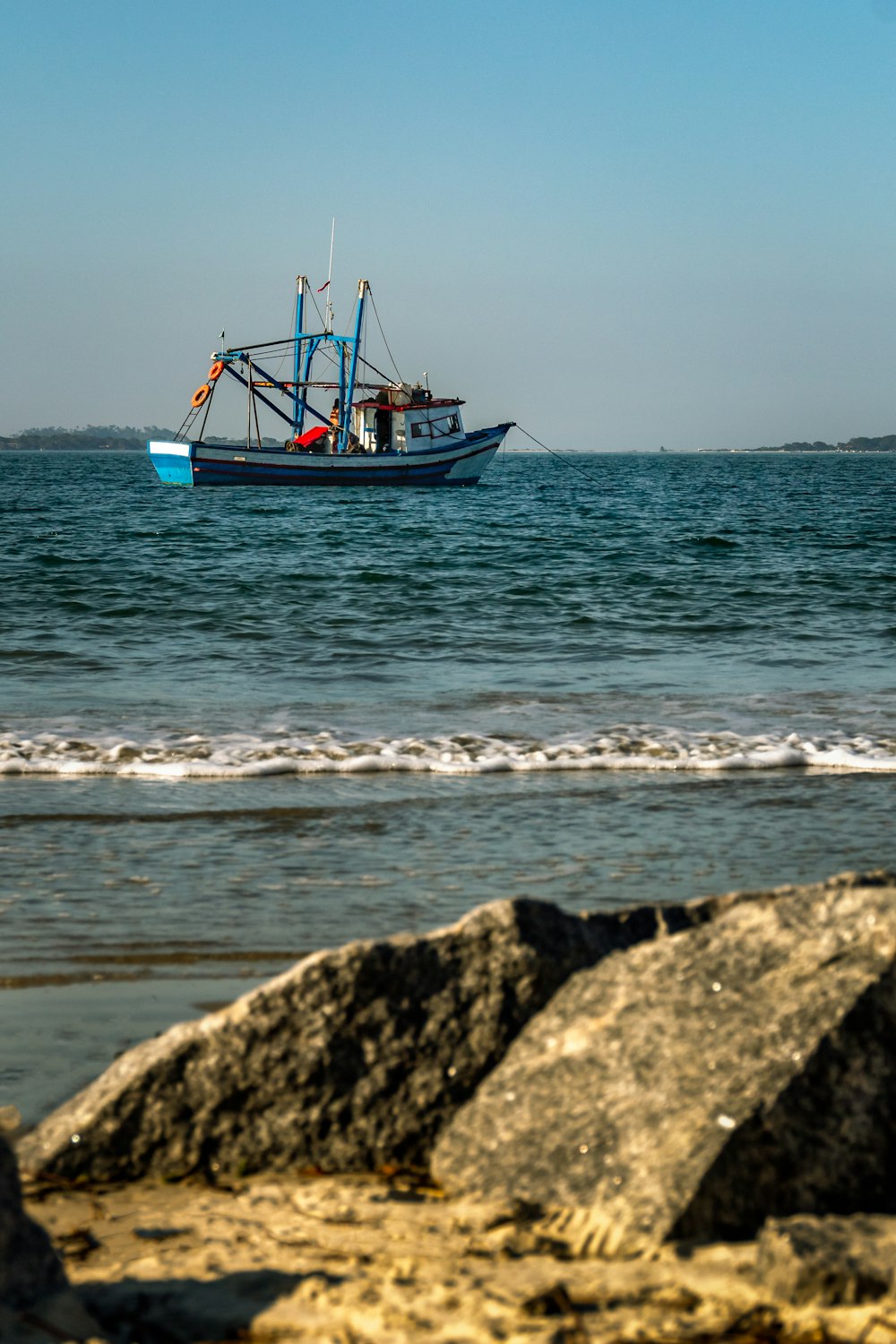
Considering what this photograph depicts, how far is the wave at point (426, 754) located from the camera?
219 inches

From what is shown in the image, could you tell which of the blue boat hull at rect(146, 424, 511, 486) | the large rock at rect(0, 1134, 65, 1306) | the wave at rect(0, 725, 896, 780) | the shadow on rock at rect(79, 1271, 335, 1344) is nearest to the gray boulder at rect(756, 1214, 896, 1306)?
the shadow on rock at rect(79, 1271, 335, 1344)

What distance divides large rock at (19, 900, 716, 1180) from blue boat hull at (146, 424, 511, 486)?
37659 millimetres

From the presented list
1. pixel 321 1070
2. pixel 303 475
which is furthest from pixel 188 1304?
pixel 303 475

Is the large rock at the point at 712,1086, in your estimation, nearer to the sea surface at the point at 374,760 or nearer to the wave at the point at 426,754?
the sea surface at the point at 374,760

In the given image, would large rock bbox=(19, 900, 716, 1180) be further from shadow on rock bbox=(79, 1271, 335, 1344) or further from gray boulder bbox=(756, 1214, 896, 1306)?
gray boulder bbox=(756, 1214, 896, 1306)

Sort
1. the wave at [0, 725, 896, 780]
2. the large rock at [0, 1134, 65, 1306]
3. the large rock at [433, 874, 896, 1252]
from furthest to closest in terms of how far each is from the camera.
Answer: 1. the wave at [0, 725, 896, 780]
2. the large rock at [433, 874, 896, 1252]
3. the large rock at [0, 1134, 65, 1306]

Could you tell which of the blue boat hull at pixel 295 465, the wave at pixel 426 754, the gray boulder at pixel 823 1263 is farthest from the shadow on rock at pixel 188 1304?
the blue boat hull at pixel 295 465

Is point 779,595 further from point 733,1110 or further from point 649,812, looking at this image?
point 733,1110

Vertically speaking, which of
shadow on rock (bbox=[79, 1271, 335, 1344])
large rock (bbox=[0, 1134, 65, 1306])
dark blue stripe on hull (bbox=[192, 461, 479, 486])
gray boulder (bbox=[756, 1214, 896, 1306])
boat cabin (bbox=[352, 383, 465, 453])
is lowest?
shadow on rock (bbox=[79, 1271, 335, 1344])

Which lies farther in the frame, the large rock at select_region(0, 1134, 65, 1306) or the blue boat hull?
the blue boat hull

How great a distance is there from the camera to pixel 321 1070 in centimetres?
217

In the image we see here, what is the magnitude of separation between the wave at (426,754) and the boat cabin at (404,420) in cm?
3396

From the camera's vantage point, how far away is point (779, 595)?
1301cm

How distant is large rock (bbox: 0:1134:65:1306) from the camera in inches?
60.9
